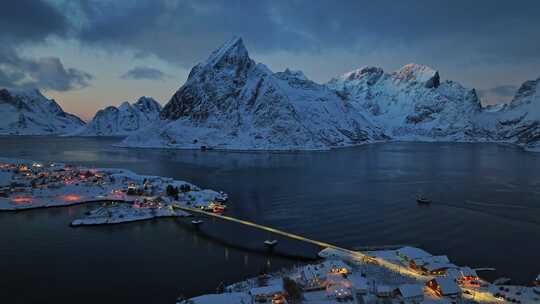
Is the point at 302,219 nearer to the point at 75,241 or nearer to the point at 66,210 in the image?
the point at 75,241

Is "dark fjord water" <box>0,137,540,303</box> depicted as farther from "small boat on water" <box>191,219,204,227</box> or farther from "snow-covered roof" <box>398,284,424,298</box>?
"snow-covered roof" <box>398,284,424,298</box>

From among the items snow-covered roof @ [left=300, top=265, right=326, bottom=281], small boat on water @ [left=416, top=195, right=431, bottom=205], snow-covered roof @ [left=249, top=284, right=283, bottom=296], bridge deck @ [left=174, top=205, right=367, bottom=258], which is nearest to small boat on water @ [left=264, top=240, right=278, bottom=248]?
bridge deck @ [left=174, top=205, right=367, bottom=258]

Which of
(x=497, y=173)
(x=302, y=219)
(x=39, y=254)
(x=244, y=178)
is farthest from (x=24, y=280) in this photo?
(x=497, y=173)

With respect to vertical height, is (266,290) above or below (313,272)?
below

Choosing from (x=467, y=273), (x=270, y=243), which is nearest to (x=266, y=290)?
(x=270, y=243)

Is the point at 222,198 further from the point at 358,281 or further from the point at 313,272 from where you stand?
the point at 358,281

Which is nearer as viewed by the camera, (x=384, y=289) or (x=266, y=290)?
(x=266, y=290)

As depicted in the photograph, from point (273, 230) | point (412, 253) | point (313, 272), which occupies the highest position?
point (273, 230)
